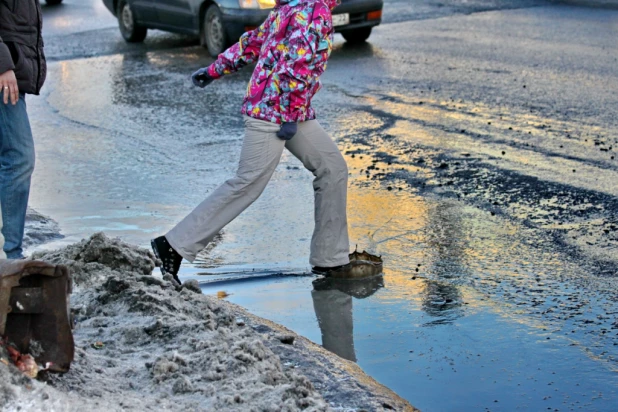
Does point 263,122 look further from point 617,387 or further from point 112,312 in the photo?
point 617,387

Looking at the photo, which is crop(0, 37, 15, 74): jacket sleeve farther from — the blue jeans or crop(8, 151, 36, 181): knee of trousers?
crop(8, 151, 36, 181): knee of trousers

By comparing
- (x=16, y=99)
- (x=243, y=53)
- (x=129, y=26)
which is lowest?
(x=129, y=26)

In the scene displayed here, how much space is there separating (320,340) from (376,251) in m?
1.32

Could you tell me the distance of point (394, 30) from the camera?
15875mm

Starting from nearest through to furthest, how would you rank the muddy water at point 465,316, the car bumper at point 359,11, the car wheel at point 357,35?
the muddy water at point 465,316 → the car bumper at point 359,11 → the car wheel at point 357,35

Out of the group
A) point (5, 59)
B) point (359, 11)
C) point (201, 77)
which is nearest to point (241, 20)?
point (359, 11)

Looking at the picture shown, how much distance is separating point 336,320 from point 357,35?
33.8ft

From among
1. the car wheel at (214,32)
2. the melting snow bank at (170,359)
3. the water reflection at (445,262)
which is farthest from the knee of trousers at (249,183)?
the car wheel at (214,32)

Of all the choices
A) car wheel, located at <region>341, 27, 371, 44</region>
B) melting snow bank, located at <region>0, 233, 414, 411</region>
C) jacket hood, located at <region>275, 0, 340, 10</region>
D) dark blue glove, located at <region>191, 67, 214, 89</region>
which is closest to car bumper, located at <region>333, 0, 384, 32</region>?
car wheel, located at <region>341, 27, 371, 44</region>

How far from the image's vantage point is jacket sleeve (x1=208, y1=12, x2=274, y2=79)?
5.45 metres

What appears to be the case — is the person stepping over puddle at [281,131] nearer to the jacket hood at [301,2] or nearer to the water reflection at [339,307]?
the jacket hood at [301,2]

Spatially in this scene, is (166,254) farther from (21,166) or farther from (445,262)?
(445,262)

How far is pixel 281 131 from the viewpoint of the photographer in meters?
5.42

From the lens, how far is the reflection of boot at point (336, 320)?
4734 mm
